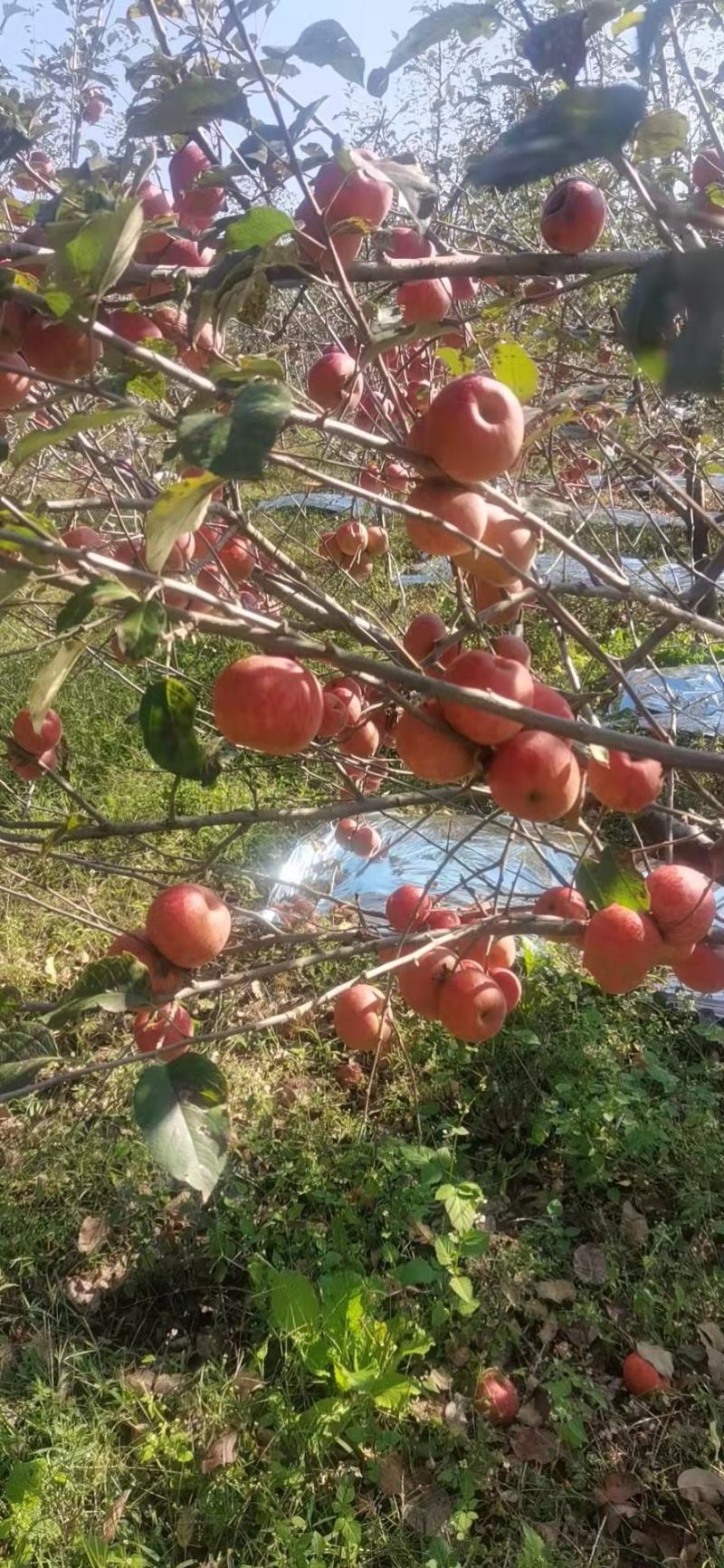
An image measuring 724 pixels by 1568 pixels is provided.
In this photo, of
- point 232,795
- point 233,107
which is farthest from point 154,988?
point 232,795

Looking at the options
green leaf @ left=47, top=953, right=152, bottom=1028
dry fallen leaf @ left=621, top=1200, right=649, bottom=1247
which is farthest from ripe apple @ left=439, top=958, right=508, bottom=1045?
dry fallen leaf @ left=621, top=1200, right=649, bottom=1247

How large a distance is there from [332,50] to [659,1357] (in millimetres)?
2207

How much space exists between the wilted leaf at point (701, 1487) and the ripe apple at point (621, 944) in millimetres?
1189

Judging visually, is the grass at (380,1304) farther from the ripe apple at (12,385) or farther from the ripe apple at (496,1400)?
the ripe apple at (12,385)

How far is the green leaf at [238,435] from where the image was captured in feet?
2.05

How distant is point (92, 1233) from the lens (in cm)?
216

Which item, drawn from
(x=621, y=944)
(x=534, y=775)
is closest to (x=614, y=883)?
(x=621, y=944)

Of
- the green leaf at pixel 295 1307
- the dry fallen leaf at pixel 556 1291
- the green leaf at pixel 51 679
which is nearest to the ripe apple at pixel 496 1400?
the dry fallen leaf at pixel 556 1291

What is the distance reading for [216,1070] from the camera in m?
0.94

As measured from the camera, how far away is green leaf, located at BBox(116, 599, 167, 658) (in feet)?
2.13

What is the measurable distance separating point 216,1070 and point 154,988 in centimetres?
27

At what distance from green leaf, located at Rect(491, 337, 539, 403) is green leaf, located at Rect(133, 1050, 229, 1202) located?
2.42 feet

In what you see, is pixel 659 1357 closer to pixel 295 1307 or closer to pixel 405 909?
A: pixel 295 1307

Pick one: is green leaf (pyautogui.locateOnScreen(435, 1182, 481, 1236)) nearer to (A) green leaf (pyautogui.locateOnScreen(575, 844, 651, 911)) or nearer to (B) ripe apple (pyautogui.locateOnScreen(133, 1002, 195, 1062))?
(B) ripe apple (pyautogui.locateOnScreen(133, 1002, 195, 1062))
